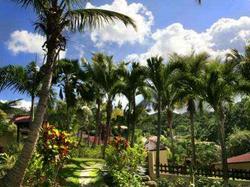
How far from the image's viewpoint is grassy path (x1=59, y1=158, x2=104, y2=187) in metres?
15.7

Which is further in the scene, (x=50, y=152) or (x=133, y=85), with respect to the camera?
(x=133, y=85)

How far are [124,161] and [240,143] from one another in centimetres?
2438

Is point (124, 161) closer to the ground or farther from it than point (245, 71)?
closer to the ground

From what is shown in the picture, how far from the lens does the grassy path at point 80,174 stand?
15.7 metres

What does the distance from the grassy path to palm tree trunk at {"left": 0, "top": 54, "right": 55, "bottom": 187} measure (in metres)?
5.22

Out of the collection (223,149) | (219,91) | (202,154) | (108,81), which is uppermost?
(108,81)

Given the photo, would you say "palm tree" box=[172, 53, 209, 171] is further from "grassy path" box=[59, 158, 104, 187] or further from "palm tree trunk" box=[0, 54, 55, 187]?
"palm tree trunk" box=[0, 54, 55, 187]

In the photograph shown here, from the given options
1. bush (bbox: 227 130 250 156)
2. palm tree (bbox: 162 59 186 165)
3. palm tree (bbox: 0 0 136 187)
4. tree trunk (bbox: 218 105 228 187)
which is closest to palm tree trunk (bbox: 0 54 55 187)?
palm tree (bbox: 0 0 136 187)

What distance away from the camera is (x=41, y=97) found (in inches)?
→ 417

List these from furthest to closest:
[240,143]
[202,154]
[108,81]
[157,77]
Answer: [240,143], [202,154], [108,81], [157,77]

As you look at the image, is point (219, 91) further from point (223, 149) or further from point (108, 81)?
point (108, 81)

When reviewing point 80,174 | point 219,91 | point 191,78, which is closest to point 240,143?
point 191,78

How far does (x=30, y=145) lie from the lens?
10133 millimetres

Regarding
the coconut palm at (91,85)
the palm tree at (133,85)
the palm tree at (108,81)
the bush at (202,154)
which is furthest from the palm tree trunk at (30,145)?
the bush at (202,154)
